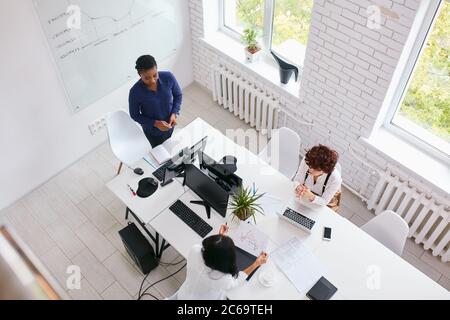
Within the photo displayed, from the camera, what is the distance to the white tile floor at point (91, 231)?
3619 mm

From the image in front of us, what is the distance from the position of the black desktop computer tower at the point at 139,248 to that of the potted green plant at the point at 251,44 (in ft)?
7.31

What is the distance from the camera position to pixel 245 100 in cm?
463

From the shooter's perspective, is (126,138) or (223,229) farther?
(126,138)

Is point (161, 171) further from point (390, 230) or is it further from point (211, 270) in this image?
point (390, 230)

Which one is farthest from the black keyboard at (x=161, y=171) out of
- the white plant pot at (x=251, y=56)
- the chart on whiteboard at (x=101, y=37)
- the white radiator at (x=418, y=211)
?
the white radiator at (x=418, y=211)

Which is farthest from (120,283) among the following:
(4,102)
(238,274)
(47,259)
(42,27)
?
(42,27)

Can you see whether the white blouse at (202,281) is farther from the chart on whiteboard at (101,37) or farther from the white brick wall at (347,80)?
the chart on whiteboard at (101,37)

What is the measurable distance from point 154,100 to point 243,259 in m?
1.64

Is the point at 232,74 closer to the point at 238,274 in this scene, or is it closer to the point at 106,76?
the point at 106,76

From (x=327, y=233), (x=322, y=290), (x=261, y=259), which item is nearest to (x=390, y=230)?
(x=327, y=233)

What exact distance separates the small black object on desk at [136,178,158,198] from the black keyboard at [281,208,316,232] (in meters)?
1.10

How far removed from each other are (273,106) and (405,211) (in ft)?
5.58

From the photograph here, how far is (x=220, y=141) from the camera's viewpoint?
369 centimetres

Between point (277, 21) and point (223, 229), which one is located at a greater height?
point (277, 21)
